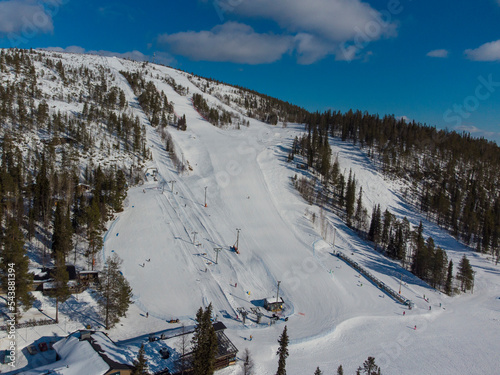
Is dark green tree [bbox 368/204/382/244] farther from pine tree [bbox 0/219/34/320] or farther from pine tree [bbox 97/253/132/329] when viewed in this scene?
pine tree [bbox 0/219/34/320]

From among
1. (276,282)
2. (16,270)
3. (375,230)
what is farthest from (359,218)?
(16,270)

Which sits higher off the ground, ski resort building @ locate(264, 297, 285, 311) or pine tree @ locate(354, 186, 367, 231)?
pine tree @ locate(354, 186, 367, 231)

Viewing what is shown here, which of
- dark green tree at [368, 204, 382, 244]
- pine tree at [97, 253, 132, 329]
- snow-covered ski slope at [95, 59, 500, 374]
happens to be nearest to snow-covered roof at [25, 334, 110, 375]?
pine tree at [97, 253, 132, 329]

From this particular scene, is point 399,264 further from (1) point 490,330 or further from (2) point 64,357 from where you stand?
(2) point 64,357

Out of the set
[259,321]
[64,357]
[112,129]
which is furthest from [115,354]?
[112,129]

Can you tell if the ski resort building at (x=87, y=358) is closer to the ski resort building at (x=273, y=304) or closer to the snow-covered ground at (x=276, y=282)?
the snow-covered ground at (x=276, y=282)

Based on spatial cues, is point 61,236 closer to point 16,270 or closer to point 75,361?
point 16,270

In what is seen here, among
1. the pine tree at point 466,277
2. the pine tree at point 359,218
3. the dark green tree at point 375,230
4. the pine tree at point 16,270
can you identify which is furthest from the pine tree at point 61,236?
the pine tree at point 466,277
